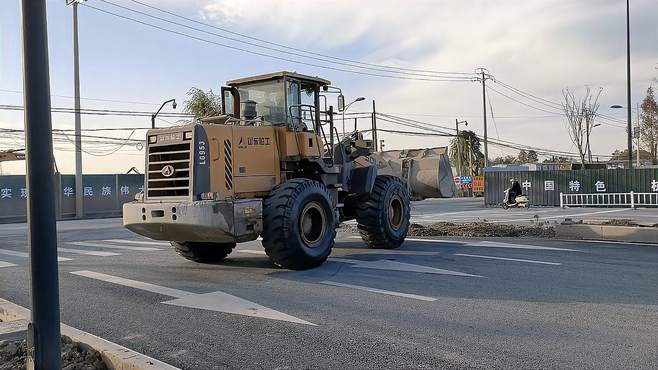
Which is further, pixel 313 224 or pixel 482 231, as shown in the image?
pixel 482 231

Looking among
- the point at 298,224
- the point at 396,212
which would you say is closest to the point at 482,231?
the point at 396,212

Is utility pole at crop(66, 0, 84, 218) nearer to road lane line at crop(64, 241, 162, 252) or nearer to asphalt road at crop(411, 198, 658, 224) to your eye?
road lane line at crop(64, 241, 162, 252)

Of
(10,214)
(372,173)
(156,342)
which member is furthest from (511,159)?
(156,342)

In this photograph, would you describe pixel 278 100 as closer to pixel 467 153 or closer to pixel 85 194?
pixel 85 194

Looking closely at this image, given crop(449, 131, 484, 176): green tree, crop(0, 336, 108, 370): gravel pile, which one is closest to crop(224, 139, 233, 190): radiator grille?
crop(0, 336, 108, 370): gravel pile

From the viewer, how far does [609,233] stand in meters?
13.7

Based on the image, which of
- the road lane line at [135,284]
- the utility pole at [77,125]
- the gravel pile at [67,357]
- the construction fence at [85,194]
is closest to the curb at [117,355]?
the gravel pile at [67,357]

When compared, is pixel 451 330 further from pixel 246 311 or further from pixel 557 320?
pixel 246 311

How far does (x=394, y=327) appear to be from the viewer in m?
5.85

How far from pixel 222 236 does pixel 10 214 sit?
2746 centimetres

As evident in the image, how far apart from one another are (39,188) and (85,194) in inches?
1302

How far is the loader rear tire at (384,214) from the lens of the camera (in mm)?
11789

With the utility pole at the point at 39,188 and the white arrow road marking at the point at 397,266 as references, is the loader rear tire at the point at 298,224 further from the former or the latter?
the utility pole at the point at 39,188

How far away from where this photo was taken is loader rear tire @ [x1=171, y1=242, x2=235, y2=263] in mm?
10766
